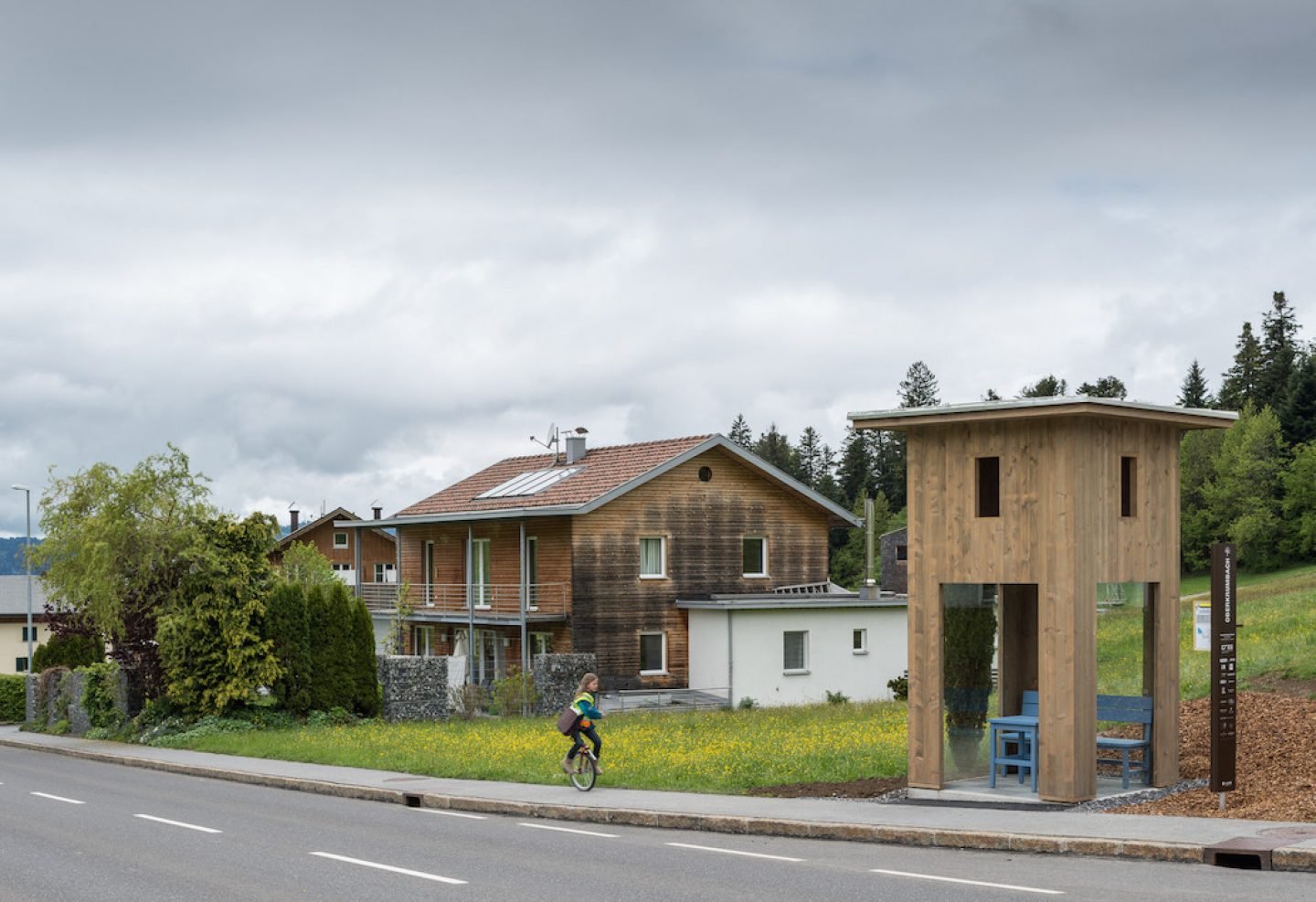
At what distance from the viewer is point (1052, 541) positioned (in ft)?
56.4

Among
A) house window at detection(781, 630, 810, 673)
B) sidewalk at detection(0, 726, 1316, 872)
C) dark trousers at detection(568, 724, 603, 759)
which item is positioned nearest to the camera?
sidewalk at detection(0, 726, 1316, 872)

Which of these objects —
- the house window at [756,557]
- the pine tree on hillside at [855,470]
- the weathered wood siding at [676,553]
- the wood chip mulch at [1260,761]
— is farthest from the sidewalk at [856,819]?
the pine tree on hillside at [855,470]

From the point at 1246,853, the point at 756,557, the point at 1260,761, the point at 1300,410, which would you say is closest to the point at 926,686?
the point at 1260,761

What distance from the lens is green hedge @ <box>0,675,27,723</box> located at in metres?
48.1

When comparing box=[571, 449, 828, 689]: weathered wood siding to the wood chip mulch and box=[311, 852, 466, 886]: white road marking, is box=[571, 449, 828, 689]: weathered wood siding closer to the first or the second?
the wood chip mulch

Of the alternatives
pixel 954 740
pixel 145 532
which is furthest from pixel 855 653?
pixel 954 740

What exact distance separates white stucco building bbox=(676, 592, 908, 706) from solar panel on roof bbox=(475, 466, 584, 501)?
6.39m

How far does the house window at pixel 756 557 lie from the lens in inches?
1954

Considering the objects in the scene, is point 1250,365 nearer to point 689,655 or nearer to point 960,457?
point 689,655

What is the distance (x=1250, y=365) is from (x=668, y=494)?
86952 mm

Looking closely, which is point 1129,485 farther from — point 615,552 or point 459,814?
point 615,552

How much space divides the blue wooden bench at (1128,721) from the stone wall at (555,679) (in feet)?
67.6

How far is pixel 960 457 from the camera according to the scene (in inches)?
713

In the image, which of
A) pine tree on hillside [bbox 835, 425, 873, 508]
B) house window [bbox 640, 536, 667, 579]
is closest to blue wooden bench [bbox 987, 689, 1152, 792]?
house window [bbox 640, 536, 667, 579]
